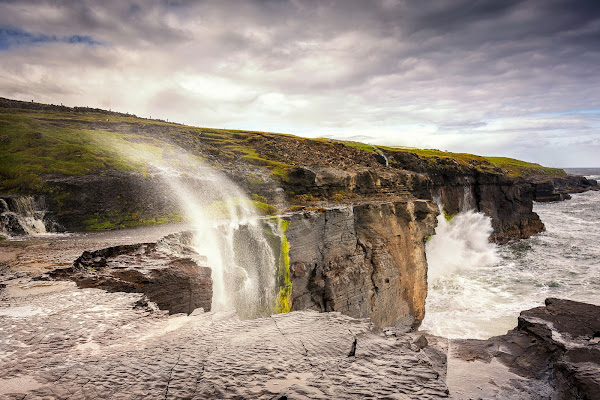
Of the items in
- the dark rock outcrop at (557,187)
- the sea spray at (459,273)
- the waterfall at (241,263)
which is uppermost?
the dark rock outcrop at (557,187)

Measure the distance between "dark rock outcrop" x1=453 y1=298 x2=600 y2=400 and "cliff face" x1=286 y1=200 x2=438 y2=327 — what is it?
699 cm

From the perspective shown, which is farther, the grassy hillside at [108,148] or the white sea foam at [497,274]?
the white sea foam at [497,274]

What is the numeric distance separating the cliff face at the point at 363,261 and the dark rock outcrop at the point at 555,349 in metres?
6.99

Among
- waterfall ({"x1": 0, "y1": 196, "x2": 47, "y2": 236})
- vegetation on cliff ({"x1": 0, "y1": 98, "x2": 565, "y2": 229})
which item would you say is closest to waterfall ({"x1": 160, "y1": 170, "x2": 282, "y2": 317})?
vegetation on cliff ({"x1": 0, "y1": 98, "x2": 565, "y2": 229})

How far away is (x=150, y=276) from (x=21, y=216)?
11.5m

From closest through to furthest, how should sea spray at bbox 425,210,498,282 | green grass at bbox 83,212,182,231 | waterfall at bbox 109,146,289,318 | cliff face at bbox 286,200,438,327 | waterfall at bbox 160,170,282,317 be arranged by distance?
waterfall at bbox 160,170,282,317
waterfall at bbox 109,146,289,318
cliff face at bbox 286,200,438,327
green grass at bbox 83,212,182,231
sea spray at bbox 425,210,498,282

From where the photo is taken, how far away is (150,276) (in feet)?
27.3

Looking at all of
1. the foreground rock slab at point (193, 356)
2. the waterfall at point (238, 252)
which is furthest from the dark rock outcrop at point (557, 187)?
the foreground rock slab at point (193, 356)

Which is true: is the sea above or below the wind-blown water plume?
below

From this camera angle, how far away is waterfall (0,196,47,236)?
14.2 m

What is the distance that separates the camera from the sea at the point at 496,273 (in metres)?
21.3

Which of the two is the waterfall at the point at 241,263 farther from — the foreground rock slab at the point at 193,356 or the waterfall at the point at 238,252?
the foreground rock slab at the point at 193,356

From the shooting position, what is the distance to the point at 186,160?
25391mm

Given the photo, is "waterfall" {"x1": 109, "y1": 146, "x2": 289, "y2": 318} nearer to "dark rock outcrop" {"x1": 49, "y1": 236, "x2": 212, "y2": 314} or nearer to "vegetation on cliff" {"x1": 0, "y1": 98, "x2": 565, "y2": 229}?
"dark rock outcrop" {"x1": 49, "y1": 236, "x2": 212, "y2": 314}
